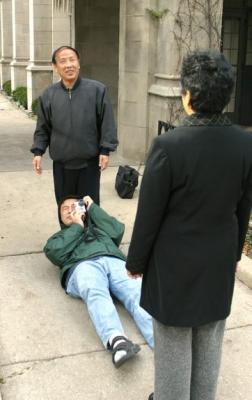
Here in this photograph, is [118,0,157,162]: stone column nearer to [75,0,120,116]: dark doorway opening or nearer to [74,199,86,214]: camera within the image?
[75,0,120,116]: dark doorway opening

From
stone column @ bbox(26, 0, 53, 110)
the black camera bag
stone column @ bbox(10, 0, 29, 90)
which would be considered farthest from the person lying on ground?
stone column @ bbox(10, 0, 29, 90)

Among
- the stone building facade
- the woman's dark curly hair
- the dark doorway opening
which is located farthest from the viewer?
the dark doorway opening

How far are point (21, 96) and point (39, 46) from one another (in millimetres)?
2060

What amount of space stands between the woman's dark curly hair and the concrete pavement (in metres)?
1.70

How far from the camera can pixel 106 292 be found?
363 cm

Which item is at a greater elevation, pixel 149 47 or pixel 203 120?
pixel 149 47

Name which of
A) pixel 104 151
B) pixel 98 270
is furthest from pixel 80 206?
pixel 98 270

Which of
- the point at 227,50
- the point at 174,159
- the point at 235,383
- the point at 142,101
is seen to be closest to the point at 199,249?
the point at 174,159

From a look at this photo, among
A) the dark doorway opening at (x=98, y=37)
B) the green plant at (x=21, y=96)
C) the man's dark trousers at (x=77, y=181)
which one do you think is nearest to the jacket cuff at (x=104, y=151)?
the man's dark trousers at (x=77, y=181)

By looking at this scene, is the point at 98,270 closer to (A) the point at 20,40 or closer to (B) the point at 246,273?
(B) the point at 246,273

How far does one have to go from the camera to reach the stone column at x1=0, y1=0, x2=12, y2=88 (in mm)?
22625

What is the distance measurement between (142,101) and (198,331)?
608 centimetres

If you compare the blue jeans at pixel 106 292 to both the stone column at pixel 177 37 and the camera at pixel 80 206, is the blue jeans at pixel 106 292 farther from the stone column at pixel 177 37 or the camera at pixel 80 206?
the stone column at pixel 177 37

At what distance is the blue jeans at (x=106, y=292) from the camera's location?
3.41 meters
